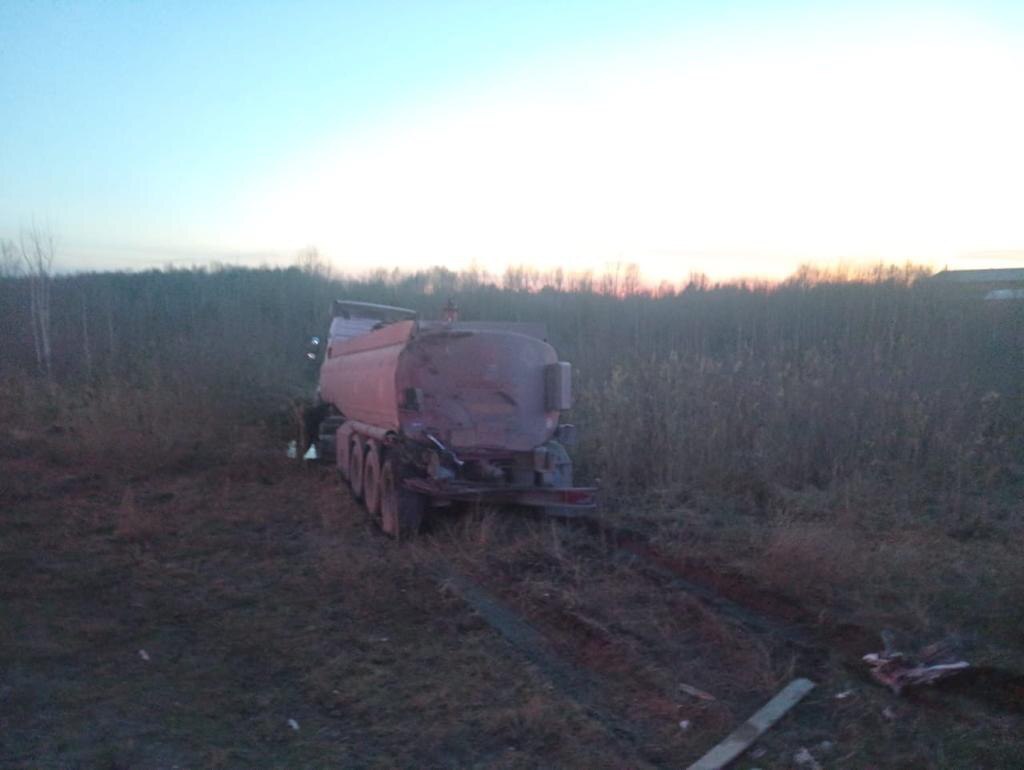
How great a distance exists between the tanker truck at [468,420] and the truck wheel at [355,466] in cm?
150

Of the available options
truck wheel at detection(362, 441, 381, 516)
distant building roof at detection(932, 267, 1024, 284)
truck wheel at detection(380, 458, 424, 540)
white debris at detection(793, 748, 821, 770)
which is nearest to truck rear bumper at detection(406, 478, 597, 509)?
truck wheel at detection(380, 458, 424, 540)

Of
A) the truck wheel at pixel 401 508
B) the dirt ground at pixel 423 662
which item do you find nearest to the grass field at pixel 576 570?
the dirt ground at pixel 423 662

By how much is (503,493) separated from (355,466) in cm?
362

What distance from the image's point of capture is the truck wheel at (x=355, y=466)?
13383mm

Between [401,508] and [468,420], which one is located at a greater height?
[468,420]

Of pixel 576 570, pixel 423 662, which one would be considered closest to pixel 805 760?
pixel 423 662

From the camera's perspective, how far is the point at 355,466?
13.7 metres

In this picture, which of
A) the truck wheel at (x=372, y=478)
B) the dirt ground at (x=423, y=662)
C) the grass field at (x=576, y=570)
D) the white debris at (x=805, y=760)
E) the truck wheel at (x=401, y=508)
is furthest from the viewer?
the truck wheel at (x=372, y=478)

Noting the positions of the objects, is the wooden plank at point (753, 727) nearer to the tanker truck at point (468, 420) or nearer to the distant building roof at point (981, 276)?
the tanker truck at point (468, 420)

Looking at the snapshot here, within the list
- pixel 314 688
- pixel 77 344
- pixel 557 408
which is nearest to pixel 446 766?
pixel 314 688

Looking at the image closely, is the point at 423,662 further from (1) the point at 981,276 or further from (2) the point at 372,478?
(1) the point at 981,276

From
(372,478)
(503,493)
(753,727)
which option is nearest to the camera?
(753,727)

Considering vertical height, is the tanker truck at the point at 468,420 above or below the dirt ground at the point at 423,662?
above

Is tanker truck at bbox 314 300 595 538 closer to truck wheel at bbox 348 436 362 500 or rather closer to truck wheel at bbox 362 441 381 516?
truck wheel at bbox 362 441 381 516
